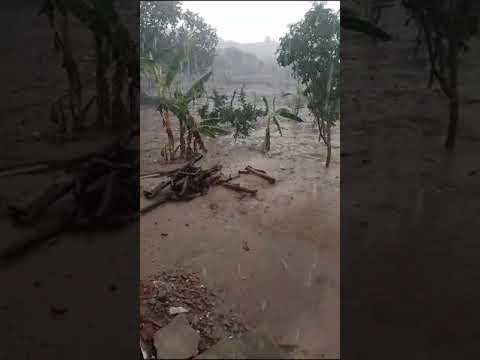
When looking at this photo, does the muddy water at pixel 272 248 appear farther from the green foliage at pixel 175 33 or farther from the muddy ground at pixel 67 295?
the green foliage at pixel 175 33

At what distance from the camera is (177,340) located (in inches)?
34.0

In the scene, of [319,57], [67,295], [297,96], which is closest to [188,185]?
[67,295]

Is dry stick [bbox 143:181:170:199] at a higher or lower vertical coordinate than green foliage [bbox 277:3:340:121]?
lower

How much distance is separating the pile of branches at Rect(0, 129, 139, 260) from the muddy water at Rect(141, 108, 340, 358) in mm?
148

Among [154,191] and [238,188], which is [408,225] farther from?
[154,191]

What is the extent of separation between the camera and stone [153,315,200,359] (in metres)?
0.82

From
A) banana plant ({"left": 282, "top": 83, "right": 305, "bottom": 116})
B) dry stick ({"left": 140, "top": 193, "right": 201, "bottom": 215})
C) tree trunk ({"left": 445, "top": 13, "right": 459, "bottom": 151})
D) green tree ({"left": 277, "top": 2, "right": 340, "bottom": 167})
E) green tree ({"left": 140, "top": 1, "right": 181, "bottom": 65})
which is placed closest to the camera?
dry stick ({"left": 140, "top": 193, "right": 201, "bottom": 215})

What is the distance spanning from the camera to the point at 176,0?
253 inches

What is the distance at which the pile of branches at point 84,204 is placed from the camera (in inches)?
56.5

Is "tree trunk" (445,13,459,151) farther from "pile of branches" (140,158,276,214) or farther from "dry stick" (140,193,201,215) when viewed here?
"dry stick" (140,193,201,215)

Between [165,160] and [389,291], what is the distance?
1975mm

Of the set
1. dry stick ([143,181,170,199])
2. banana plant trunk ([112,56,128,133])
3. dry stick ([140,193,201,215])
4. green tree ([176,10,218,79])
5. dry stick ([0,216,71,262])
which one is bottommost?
dry stick ([0,216,71,262])

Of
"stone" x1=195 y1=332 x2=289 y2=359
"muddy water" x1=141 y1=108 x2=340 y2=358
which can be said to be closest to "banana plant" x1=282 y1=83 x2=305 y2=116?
"muddy water" x1=141 y1=108 x2=340 y2=358

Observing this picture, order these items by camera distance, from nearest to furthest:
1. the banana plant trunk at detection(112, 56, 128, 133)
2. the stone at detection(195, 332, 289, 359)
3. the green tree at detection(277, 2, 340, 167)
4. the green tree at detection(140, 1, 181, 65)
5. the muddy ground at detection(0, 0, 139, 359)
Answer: the stone at detection(195, 332, 289, 359) < the muddy ground at detection(0, 0, 139, 359) < the banana plant trunk at detection(112, 56, 128, 133) < the green tree at detection(277, 2, 340, 167) < the green tree at detection(140, 1, 181, 65)
